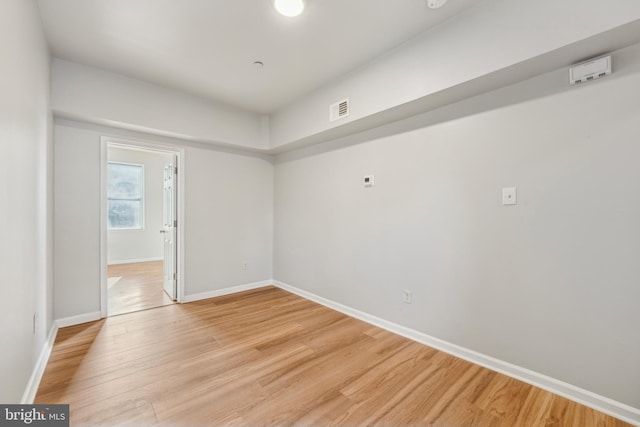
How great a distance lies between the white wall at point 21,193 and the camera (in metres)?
1.30

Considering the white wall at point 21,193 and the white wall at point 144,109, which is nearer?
the white wall at point 21,193

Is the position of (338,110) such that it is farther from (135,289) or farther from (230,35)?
(135,289)

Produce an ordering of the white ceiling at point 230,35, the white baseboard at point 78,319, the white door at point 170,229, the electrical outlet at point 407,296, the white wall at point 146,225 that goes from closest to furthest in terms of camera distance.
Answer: the white ceiling at point 230,35, the electrical outlet at point 407,296, the white baseboard at point 78,319, the white door at point 170,229, the white wall at point 146,225

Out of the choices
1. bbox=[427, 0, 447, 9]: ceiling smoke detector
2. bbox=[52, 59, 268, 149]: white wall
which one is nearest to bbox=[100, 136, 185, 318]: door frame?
bbox=[52, 59, 268, 149]: white wall

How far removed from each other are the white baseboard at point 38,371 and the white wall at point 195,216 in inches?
21.9

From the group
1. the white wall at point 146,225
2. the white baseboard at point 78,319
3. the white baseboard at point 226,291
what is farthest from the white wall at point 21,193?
the white wall at point 146,225

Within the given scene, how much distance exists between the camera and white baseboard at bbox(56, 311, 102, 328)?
289 cm

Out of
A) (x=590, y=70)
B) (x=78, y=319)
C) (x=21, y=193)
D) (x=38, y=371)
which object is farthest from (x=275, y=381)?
(x=590, y=70)

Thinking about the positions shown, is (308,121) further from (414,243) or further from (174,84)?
(414,243)

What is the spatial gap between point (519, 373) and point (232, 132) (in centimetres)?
414

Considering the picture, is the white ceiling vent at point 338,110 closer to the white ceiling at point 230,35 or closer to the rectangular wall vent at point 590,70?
the white ceiling at point 230,35
